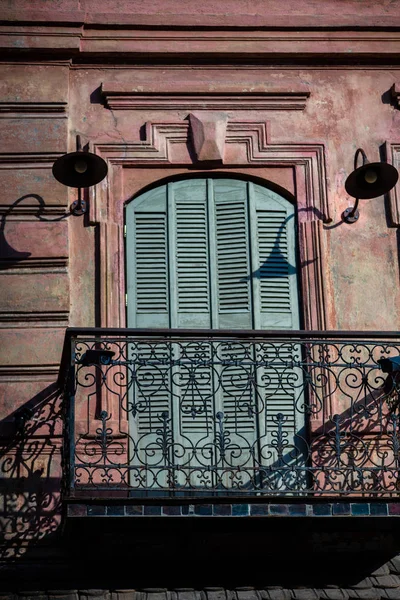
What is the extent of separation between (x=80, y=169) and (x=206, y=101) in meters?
1.63

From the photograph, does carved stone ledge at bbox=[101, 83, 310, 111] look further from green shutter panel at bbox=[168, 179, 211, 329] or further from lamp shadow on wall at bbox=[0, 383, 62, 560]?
lamp shadow on wall at bbox=[0, 383, 62, 560]

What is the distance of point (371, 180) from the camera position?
13375mm

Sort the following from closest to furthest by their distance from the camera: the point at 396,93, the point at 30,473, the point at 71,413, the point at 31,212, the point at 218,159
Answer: the point at 71,413, the point at 30,473, the point at 31,212, the point at 218,159, the point at 396,93

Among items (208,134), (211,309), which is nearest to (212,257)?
(211,309)

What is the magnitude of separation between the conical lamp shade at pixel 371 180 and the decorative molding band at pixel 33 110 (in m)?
Result: 2.69

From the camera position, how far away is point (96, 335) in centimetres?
1252

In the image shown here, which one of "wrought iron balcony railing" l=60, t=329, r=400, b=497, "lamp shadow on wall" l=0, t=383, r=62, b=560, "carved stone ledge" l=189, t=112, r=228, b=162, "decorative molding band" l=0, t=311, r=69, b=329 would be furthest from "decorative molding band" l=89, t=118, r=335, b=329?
"lamp shadow on wall" l=0, t=383, r=62, b=560

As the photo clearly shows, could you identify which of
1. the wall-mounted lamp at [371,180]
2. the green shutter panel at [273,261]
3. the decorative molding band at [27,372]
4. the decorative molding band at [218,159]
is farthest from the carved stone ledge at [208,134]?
the decorative molding band at [27,372]

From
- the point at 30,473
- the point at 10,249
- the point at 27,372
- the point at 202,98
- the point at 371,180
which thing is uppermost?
the point at 202,98

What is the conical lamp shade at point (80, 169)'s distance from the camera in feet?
43.1

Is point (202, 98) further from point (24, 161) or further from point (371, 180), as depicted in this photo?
point (371, 180)

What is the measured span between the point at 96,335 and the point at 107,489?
1326 millimetres

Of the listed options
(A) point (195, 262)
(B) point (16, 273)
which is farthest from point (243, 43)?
(B) point (16, 273)

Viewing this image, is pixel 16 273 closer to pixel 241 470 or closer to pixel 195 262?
pixel 195 262
